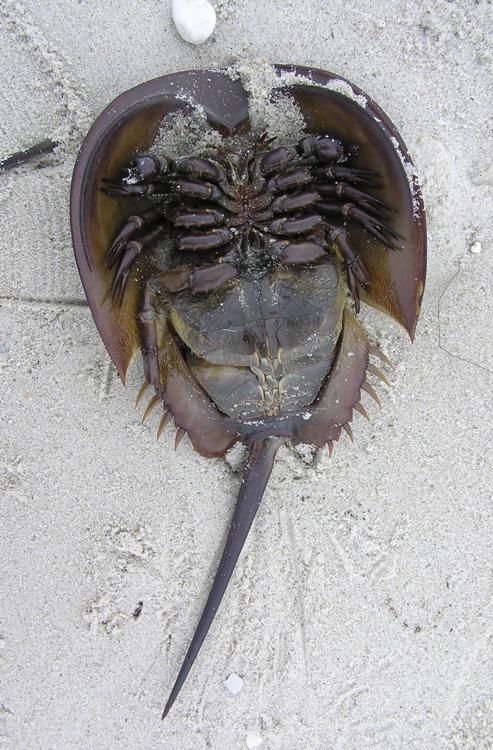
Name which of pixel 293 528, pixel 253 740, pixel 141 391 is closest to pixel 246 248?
pixel 141 391

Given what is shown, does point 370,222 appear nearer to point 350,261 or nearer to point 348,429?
point 350,261

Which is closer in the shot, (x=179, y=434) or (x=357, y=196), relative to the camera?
(x=357, y=196)

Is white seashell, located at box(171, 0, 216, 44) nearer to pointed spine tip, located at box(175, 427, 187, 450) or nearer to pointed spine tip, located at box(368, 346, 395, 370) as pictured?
pointed spine tip, located at box(368, 346, 395, 370)

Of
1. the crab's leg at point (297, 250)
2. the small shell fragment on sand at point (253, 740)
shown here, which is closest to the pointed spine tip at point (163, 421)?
the crab's leg at point (297, 250)

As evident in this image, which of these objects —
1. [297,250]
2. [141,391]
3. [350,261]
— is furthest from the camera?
[141,391]

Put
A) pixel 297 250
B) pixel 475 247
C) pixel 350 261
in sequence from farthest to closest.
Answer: pixel 475 247, pixel 350 261, pixel 297 250

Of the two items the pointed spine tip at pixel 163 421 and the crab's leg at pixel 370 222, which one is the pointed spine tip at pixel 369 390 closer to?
the crab's leg at pixel 370 222

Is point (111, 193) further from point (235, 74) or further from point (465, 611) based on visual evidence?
point (465, 611)
